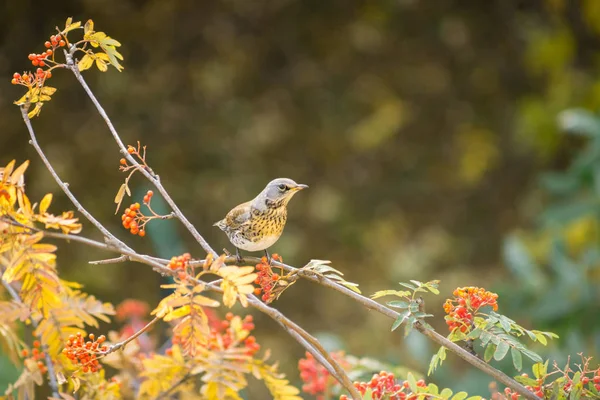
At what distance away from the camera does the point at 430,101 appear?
163 inches

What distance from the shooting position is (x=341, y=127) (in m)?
3.95

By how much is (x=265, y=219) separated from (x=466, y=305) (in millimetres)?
A: 699

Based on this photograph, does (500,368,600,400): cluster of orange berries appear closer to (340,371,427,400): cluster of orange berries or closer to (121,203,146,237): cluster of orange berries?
(340,371,427,400): cluster of orange berries

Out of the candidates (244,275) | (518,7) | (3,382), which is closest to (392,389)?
(244,275)

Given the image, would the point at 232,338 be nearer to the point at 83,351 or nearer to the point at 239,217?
the point at 83,351

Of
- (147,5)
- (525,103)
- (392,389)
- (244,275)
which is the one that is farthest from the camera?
(525,103)

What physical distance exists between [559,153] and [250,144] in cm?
173

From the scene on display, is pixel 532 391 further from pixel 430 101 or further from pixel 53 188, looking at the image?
pixel 430 101

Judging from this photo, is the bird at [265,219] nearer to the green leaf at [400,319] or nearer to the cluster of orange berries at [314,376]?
the cluster of orange berries at [314,376]

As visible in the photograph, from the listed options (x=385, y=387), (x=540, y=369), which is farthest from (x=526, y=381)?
(x=385, y=387)

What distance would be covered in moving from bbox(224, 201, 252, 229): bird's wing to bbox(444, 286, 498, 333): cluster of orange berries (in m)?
0.74

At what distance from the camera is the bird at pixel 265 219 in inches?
59.9

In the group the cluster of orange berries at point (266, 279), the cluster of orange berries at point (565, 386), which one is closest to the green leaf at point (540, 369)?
the cluster of orange berries at point (565, 386)

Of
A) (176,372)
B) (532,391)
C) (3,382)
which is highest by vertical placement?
(532,391)
